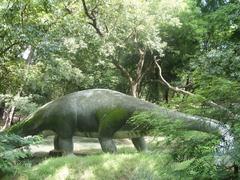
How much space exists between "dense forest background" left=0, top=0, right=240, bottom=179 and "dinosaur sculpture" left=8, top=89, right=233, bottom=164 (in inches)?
43.5

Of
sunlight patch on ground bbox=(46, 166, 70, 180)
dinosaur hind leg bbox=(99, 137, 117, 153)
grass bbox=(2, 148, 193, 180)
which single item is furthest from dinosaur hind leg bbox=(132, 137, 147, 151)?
sunlight patch on ground bbox=(46, 166, 70, 180)

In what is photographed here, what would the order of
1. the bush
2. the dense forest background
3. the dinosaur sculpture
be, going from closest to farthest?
the dense forest background < the bush < the dinosaur sculpture

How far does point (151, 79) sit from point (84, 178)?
46.8ft

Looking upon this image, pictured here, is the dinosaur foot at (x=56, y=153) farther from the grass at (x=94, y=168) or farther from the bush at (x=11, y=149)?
the bush at (x=11, y=149)

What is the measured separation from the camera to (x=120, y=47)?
53.1 ft

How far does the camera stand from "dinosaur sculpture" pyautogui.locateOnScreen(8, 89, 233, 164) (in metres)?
7.72

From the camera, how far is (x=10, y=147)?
579 cm

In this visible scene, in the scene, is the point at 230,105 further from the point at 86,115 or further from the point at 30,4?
the point at 30,4

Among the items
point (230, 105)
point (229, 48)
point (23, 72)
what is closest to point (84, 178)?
point (229, 48)

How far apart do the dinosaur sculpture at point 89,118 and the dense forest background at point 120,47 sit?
1.11 meters

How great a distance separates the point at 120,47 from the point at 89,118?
847 cm

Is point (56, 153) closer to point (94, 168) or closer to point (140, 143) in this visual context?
point (140, 143)

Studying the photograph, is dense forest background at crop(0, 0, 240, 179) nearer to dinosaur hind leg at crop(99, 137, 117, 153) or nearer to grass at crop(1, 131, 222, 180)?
grass at crop(1, 131, 222, 180)

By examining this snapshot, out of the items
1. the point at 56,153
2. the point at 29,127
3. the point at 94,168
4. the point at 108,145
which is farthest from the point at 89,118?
the point at 94,168
